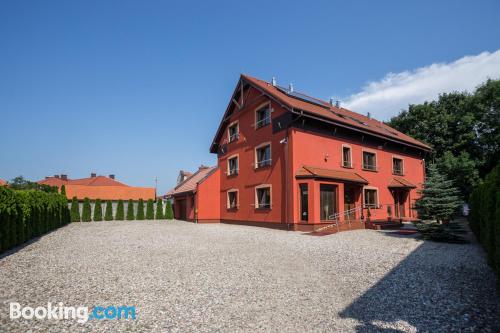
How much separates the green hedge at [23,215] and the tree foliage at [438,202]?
15657mm

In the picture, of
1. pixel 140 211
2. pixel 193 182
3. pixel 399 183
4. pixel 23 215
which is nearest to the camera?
pixel 23 215

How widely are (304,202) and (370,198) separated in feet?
23.1

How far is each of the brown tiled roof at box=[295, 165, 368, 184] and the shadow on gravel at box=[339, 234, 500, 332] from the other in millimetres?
8712

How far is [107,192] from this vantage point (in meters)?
33.0

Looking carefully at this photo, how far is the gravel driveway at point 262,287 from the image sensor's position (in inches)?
179

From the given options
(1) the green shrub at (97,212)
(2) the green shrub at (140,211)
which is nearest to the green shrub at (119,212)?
(2) the green shrub at (140,211)

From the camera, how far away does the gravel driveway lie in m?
4.55

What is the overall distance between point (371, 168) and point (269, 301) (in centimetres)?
1874

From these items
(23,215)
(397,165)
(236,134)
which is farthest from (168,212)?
(397,165)

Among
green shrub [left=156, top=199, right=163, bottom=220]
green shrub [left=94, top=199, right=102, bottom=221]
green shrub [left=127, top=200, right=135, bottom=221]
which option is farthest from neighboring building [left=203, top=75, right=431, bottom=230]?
green shrub [left=94, top=199, right=102, bottom=221]

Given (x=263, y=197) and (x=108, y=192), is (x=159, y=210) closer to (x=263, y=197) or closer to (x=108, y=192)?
(x=108, y=192)

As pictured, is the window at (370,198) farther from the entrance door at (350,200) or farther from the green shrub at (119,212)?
the green shrub at (119,212)

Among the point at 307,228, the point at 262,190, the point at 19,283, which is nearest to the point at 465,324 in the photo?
the point at 19,283

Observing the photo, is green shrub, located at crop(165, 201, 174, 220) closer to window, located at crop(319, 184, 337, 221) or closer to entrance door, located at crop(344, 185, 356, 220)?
window, located at crop(319, 184, 337, 221)
